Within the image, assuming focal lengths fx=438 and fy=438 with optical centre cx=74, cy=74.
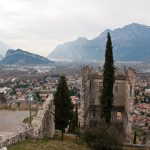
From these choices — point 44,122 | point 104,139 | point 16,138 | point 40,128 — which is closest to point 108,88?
point 104,139

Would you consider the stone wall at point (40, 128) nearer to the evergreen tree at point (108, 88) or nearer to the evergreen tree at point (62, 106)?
the evergreen tree at point (62, 106)

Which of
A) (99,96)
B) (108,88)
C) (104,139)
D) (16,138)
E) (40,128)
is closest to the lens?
(16,138)

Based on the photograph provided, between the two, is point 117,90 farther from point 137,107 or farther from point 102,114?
point 137,107

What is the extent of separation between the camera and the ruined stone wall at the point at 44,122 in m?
26.5

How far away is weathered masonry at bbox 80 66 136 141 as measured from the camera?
4438 centimetres

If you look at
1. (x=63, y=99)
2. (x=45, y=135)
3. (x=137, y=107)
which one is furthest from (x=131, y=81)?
(x=137, y=107)

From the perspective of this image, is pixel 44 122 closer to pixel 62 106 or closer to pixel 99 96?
pixel 62 106

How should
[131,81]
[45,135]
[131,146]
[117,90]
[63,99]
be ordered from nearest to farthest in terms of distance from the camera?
1. [45,135]
2. [63,99]
3. [131,146]
4. [131,81]
5. [117,90]

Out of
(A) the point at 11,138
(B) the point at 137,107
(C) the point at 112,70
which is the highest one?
(C) the point at 112,70

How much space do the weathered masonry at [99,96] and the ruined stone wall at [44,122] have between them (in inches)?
383

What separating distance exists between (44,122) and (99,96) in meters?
16.9

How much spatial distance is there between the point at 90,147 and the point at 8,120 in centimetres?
641

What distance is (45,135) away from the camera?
97.9 ft

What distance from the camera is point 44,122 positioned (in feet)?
97.2
